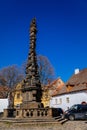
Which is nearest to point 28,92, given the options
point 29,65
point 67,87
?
point 29,65

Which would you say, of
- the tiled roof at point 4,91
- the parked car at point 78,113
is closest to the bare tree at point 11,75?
the tiled roof at point 4,91

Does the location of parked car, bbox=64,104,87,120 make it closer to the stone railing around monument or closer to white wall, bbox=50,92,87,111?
the stone railing around monument

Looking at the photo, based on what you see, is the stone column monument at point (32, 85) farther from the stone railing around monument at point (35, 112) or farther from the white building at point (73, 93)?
the white building at point (73, 93)

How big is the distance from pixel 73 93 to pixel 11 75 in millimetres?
15519

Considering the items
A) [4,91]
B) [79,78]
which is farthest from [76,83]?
[4,91]

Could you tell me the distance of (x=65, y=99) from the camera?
4984 cm

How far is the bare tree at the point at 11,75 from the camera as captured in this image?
55625 millimetres

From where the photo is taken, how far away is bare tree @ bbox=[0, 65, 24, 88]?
55.6 m

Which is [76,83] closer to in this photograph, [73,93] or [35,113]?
[73,93]

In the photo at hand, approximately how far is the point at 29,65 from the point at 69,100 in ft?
82.5

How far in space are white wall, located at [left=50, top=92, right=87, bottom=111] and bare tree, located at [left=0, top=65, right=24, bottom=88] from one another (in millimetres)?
8590

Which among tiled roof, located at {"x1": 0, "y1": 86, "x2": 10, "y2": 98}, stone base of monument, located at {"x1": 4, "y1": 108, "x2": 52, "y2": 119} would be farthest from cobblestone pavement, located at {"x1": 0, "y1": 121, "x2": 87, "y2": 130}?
tiled roof, located at {"x1": 0, "y1": 86, "x2": 10, "y2": 98}

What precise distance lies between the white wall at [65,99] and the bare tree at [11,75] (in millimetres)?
8590

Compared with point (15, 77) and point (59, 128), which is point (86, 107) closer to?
point (59, 128)
